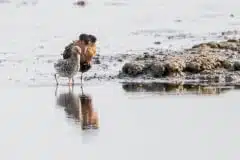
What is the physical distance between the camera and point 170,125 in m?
12.3

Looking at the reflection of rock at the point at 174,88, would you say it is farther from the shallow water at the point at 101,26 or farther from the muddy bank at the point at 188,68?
the shallow water at the point at 101,26

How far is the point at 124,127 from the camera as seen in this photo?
1220cm

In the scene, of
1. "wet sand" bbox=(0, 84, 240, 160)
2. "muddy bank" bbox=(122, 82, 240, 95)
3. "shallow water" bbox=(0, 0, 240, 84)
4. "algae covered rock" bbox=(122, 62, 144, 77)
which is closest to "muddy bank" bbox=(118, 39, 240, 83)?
"algae covered rock" bbox=(122, 62, 144, 77)

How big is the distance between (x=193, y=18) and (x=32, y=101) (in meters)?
14.1

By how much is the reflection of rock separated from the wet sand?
23cm

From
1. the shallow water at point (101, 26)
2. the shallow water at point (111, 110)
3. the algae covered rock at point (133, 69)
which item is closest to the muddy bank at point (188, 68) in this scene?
the algae covered rock at point (133, 69)

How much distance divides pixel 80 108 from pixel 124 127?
1.66m

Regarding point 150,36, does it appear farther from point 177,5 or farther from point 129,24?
point 177,5

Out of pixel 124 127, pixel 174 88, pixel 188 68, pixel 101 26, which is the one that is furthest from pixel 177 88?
pixel 101 26

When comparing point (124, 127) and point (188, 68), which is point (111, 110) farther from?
point (188, 68)

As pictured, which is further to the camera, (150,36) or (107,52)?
(150,36)

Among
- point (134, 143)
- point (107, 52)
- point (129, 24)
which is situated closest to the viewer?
point (134, 143)

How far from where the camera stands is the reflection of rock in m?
14.9

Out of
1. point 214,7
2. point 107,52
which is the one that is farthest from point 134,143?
point 214,7
